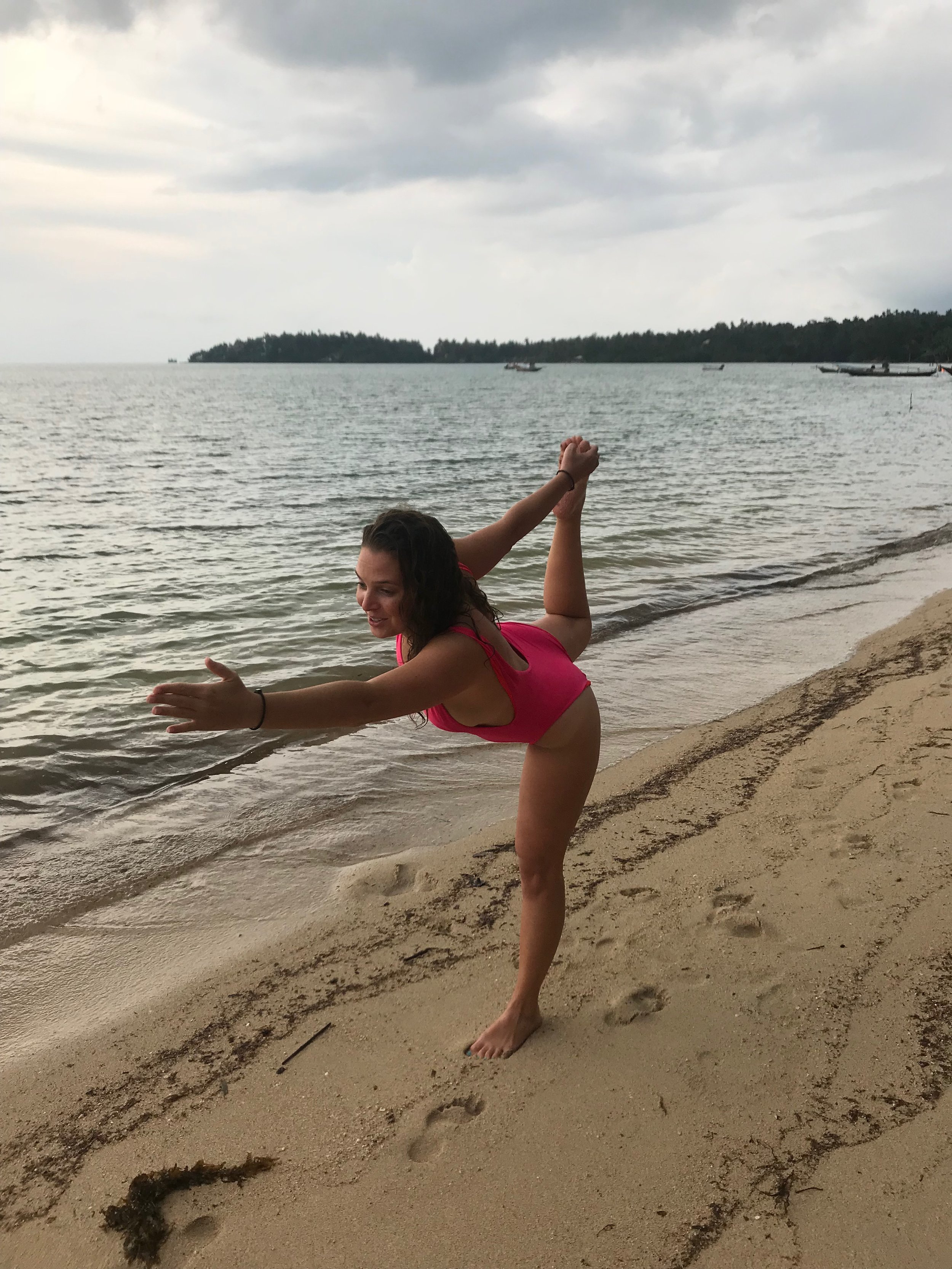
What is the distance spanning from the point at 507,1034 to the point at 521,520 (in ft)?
6.25

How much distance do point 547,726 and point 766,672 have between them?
226 inches

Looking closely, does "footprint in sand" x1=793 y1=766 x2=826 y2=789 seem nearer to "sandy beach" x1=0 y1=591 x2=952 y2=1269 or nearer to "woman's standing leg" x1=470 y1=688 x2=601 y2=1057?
"sandy beach" x1=0 y1=591 x2=952 y2=1269

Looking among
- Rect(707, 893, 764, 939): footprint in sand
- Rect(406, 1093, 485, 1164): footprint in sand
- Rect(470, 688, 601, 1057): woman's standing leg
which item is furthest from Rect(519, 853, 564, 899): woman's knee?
Rect(707, 893, 764, 939): footprint in sand

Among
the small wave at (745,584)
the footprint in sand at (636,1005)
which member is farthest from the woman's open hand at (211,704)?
the small wave at (745,584)

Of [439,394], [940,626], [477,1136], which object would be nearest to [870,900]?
[477,1136]

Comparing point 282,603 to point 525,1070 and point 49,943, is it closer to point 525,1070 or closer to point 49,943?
point 49,943

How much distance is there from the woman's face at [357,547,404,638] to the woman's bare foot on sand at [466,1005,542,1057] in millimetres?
1606

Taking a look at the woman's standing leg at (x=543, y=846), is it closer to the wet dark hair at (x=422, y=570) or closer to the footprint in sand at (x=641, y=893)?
the wet dark hair at (x=422, y=570)

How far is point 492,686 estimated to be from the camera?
2.64 meters

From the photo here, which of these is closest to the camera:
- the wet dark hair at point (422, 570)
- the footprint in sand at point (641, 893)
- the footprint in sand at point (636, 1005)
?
the wet dark hair at point (422, 570)

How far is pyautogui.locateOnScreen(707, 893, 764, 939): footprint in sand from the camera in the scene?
3730 mm

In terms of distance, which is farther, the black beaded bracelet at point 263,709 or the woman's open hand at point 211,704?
the black beaded bracelet at point 263,709

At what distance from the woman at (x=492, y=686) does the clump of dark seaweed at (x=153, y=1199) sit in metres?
0.90

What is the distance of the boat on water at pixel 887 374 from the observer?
347 ft
